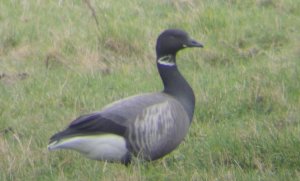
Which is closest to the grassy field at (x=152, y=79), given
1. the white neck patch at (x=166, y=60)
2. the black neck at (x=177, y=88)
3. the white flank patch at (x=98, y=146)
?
the white flank patch at (x=98, y=146)

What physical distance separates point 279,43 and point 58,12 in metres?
2.70

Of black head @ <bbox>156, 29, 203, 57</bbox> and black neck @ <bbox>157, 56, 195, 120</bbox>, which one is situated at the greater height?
black head @ <bbox>156, 29, 203, 57</bbox>

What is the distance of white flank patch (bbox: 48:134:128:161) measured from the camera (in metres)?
6.63

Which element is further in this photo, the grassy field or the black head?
the black head

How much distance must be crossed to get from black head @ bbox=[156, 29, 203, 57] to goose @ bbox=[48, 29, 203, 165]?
0.45m

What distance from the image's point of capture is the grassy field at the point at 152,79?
6.80 metres

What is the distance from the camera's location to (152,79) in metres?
8.93

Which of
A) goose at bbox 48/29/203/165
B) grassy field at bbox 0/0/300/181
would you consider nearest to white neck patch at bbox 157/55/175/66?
goose at bbox 48/29/203/165

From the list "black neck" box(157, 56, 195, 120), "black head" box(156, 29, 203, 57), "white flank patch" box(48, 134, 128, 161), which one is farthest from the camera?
"black head" box(156, 29, 203, 57)

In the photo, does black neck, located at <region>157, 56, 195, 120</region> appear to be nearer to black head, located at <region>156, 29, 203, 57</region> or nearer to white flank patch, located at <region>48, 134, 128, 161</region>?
black head, located at <region>156, 29, 203, 57</region>

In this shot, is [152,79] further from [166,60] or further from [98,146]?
[98,146]

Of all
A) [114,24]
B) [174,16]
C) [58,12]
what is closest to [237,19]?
A: [174,16]

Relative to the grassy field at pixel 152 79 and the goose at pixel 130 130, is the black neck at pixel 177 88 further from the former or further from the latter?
the grassy field at pixel 152 79

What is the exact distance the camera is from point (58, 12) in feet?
36.1
